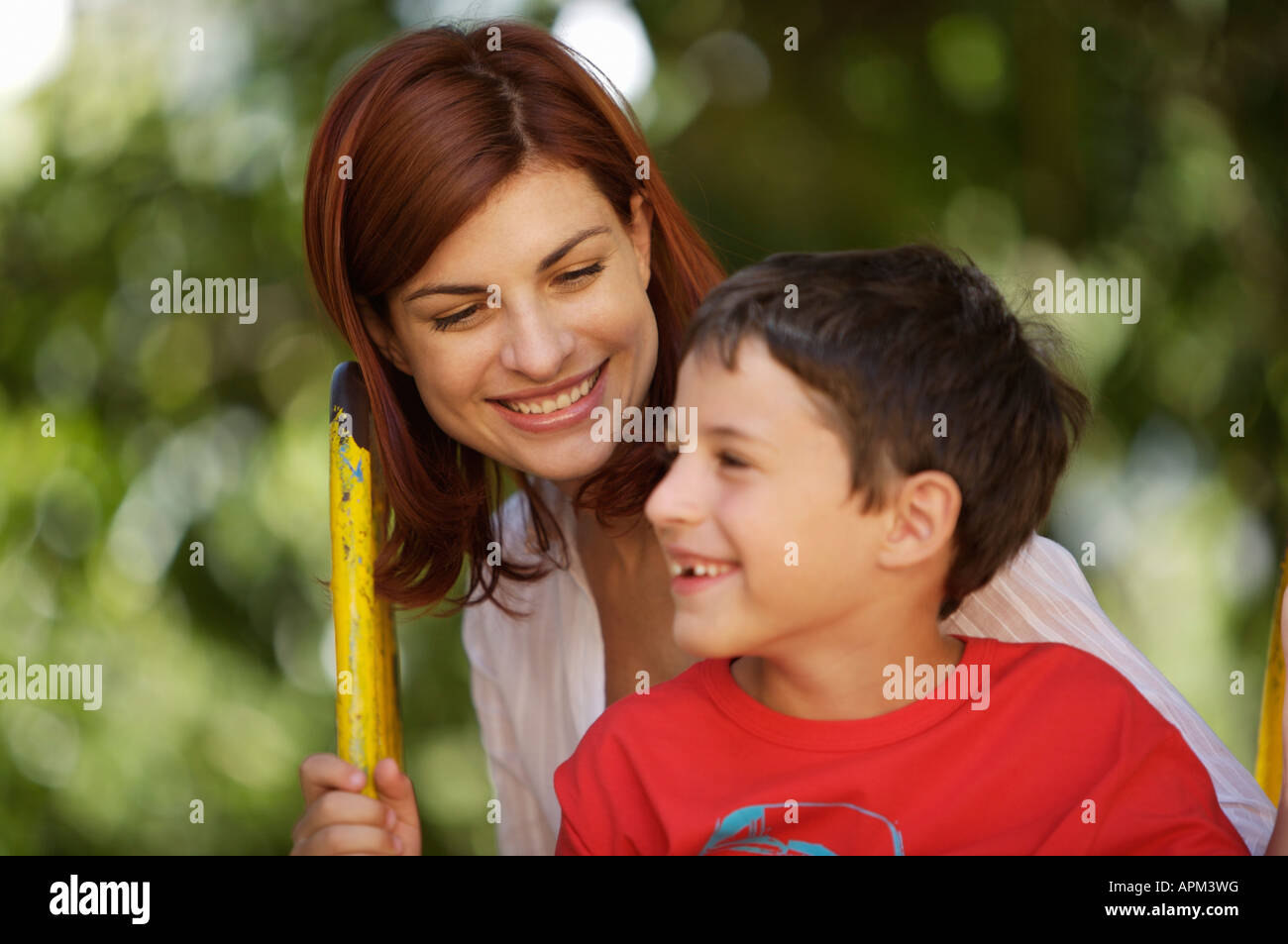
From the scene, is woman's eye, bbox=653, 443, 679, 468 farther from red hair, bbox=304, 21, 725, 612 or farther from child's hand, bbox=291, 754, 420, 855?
child's hand, bbox=291, 754, 420, 855

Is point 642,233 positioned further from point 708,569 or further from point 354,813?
point 354,813

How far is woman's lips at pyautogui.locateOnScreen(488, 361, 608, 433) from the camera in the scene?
153 cm

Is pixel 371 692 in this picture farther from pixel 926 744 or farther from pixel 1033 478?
pixel 1033 478

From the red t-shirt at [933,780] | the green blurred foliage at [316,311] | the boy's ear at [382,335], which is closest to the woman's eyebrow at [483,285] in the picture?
the boy's ear at [382,335]

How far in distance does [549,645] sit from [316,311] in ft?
2.36

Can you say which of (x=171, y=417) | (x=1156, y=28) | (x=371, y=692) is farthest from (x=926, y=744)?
(x=171, y=417)

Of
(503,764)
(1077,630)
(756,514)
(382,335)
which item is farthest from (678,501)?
(503,764)

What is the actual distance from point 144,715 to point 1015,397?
6.54ft

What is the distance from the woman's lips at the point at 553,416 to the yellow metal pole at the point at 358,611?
24cm

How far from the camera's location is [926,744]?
1128 millimetres

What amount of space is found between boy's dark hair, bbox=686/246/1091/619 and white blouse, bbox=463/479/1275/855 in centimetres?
20

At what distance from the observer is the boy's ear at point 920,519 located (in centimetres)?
112

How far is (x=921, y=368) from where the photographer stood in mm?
1125
